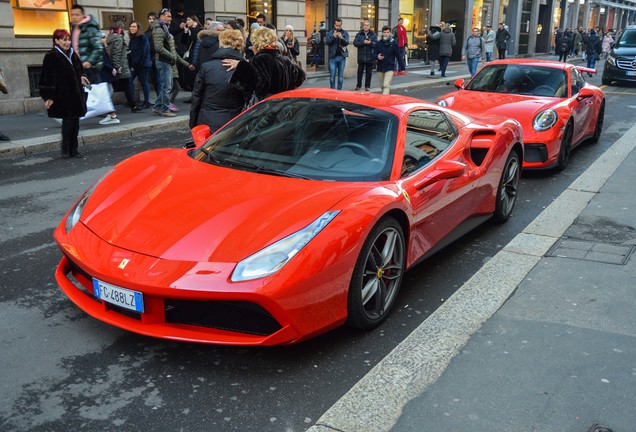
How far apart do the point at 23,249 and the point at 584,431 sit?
4.14 m

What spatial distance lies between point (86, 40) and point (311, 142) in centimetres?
771

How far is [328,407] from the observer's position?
305 centimetres

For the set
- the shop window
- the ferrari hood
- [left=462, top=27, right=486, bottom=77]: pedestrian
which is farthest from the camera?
[left=462, top=27, right=486, bottom=77]: pedestrian

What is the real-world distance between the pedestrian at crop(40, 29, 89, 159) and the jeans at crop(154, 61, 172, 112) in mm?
3779

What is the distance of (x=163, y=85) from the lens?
499 inches

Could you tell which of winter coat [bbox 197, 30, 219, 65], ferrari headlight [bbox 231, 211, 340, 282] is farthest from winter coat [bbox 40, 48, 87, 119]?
ferrari headlight [bbox 231, 211, 340, 282]

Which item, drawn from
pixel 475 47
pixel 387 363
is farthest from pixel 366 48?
pixel 387 363

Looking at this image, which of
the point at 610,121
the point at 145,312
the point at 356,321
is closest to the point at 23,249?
the point at 145,312

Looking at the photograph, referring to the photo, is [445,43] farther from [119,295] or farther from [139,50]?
[119,295]

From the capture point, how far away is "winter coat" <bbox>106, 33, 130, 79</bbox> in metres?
12.7

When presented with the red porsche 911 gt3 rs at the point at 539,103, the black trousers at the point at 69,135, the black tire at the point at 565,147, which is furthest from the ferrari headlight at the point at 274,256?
the black trousers at the point at 69,135

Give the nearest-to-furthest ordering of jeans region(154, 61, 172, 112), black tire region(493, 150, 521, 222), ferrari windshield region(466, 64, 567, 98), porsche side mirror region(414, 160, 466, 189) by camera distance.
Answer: porsche side mirror region(414, 160, 466, 189) → black tire region(493, 150, 521, 222) → ferrari windshield region(466, 64, 567, 98) → jeans region(154, 61, 172, 112)

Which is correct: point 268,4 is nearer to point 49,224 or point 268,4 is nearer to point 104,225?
point 49,224

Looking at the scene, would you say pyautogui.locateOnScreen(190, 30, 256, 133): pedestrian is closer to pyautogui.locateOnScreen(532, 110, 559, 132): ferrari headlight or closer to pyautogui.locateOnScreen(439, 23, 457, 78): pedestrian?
pyautogui.locateOnScreen(532, 110, 559, 132): ferrari headlight
